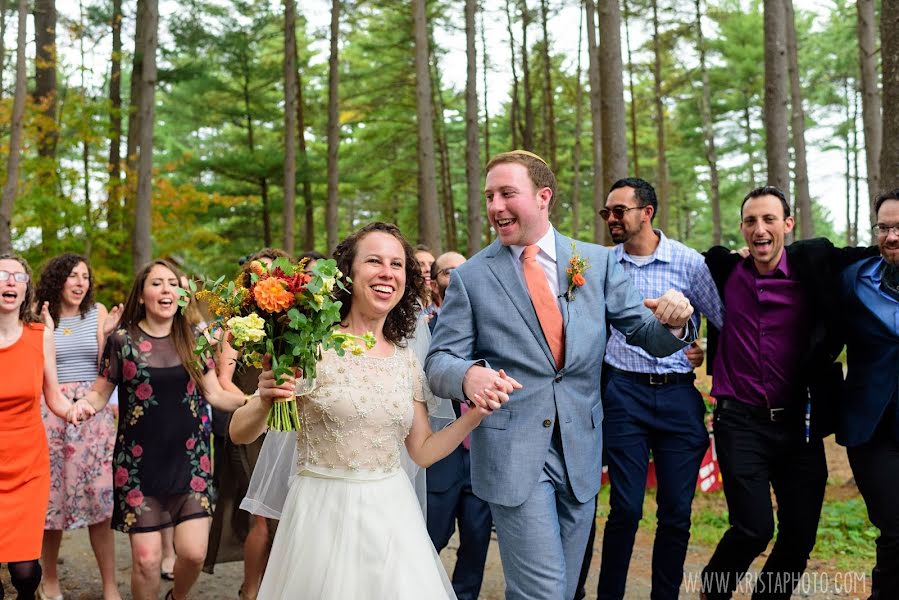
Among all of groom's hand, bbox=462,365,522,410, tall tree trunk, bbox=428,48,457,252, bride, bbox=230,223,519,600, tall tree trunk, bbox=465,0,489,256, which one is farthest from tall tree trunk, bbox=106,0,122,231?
groom's hand, bbox=462,365,522,410

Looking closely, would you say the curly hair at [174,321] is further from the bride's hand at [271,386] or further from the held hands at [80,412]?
the bride's hand at [271,386]

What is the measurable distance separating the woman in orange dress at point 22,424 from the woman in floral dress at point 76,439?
92cm

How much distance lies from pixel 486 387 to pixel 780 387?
225 centimetres

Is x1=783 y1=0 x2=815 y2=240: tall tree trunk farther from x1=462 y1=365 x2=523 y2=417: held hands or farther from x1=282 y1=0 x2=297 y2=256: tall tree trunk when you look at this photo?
x1=462 y1=365 x2=523 y2=417: held hands

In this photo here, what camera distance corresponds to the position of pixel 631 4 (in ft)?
81.7

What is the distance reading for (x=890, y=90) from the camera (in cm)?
703

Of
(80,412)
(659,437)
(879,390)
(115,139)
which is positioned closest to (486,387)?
(659,437)

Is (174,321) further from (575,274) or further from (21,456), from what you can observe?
(575,274)

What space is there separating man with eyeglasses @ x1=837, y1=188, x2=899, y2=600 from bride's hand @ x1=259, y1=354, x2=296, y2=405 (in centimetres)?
318

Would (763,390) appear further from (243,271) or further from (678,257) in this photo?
(243,271)

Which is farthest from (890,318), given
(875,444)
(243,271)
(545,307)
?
(243,271)

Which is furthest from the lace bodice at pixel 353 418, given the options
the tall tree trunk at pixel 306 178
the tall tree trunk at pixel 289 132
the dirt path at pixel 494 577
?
the tall tree trunk at pixel 306 178

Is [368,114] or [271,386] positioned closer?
[271,386]

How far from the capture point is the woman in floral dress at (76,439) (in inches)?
243
